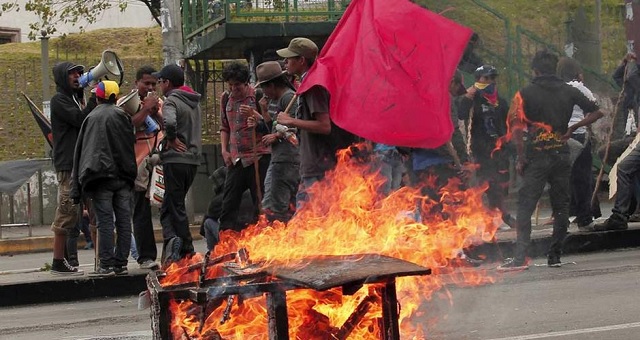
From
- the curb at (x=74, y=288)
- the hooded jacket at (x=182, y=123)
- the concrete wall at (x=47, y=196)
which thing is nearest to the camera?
the curb at (x=74, y=288)

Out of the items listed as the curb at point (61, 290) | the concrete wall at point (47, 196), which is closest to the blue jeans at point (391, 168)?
the curb at point (61, 290)

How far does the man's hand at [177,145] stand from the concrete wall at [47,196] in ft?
19.4

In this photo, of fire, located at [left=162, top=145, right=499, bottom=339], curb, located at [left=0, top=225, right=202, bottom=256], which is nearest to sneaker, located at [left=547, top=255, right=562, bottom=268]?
fire, located at [left=162, top=145, right=499, bottom=339]

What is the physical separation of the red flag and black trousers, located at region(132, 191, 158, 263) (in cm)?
353

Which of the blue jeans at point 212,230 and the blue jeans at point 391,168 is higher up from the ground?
the blue jeans at point 391,168

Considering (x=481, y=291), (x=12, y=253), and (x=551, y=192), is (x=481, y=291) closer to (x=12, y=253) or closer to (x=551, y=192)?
(x=551, y=192)

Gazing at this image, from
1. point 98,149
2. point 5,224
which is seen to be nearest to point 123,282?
point 98,149

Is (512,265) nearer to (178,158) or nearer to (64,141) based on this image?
(178,158)

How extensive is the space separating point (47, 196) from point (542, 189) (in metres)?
10.2

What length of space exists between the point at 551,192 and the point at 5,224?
9540 mm

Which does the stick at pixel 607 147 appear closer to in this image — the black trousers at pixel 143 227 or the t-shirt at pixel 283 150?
the t-shirt at pixel 283 150

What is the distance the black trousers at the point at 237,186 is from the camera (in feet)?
33.7

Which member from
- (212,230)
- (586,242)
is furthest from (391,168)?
(586,242)

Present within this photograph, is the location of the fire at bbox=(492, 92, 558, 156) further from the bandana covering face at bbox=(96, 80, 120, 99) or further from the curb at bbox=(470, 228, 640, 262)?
the bandana covering face at bbox=(96, 80, 120, 99)
